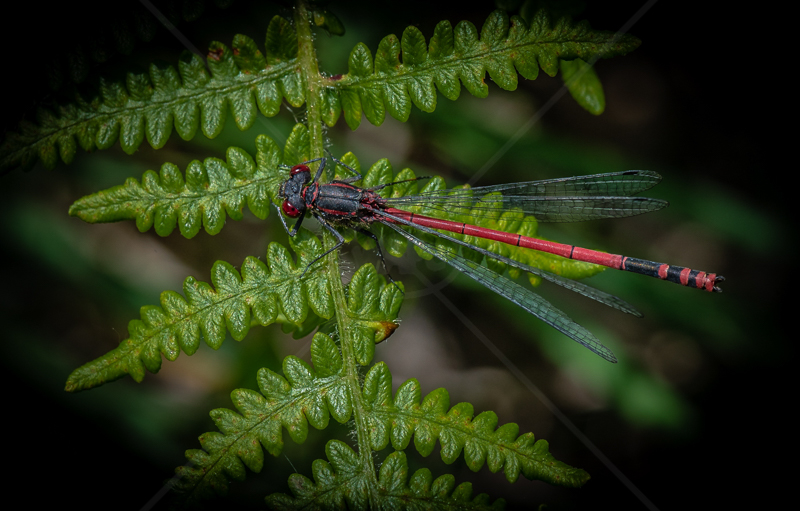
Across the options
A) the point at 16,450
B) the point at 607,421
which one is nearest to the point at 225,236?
the point at 16,450

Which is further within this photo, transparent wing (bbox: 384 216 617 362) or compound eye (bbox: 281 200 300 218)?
transparent wing (bbox: 384 216 617 362)

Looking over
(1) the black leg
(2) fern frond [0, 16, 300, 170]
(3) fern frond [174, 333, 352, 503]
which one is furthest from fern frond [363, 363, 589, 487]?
(2) fern frond [0, 16, 300, 170]

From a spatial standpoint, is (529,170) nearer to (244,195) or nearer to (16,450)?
(244,195)

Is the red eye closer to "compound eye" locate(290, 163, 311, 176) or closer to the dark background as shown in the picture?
"compound eye" locate(290, 163, 311, 176)

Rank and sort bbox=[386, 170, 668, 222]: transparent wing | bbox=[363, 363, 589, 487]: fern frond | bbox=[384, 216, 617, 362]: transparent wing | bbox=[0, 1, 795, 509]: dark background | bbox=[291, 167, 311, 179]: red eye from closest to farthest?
bbox=[363, 363, 589, 487]: fern frond, bbox=[291, 167, 311, 179]: red eye, bbox=[384, 216, 617, 362]: transparent wing, bbox=[386, 170, 668, 222]: transparent wing, bbox=[0, 1, 795, 509]: dark background

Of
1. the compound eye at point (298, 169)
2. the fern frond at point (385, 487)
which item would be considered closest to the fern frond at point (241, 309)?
the compound eye at point (298, 169)
